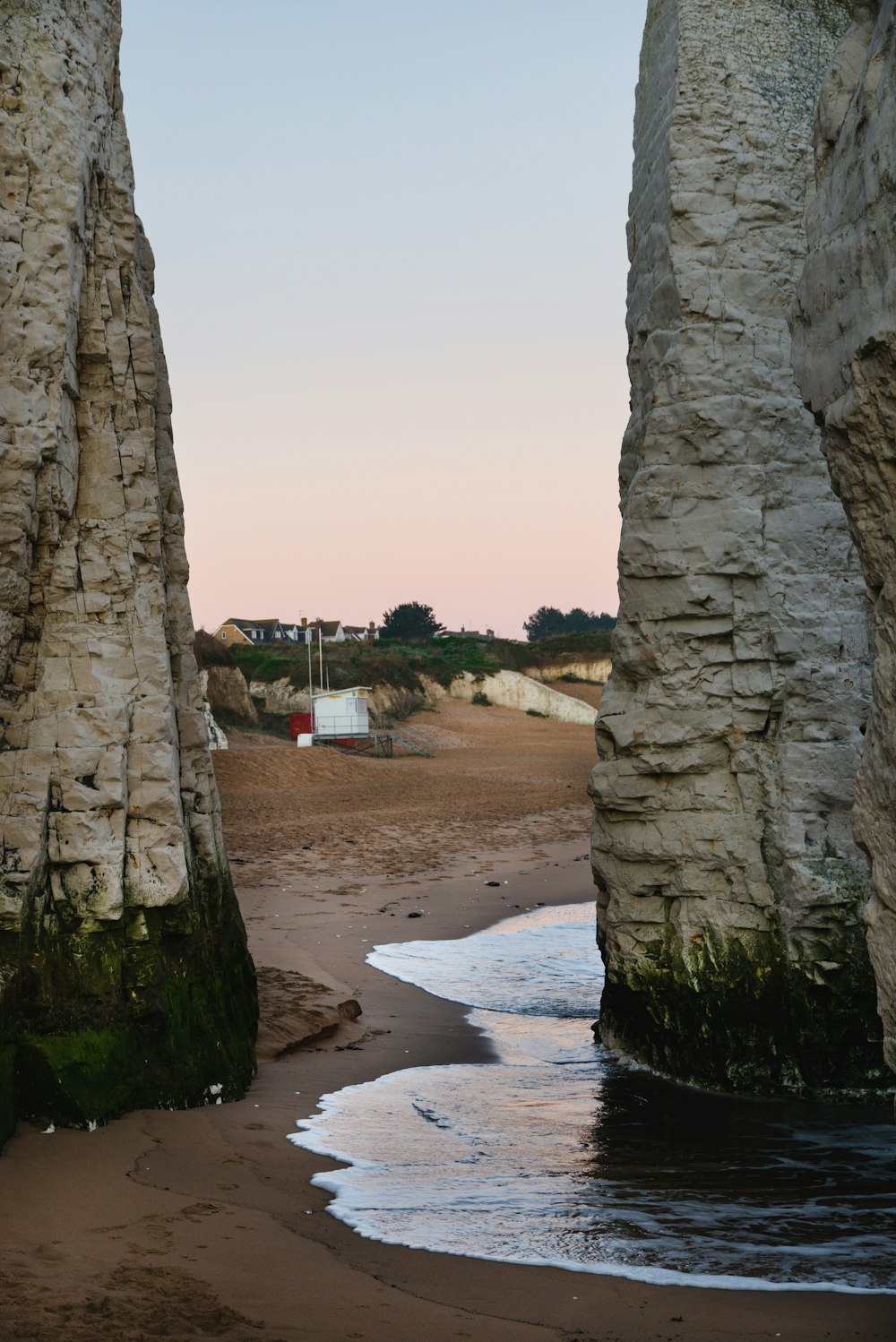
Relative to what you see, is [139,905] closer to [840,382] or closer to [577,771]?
[840,382]

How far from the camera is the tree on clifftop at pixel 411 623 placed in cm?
6888

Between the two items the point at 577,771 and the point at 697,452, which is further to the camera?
the point at 577,771

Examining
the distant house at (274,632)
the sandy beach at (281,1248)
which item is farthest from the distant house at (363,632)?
the sandy beach at (281,1248)

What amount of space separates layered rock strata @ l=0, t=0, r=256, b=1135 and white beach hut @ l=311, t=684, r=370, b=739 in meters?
24.5

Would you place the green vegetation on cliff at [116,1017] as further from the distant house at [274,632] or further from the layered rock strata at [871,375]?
the distant house at [274,632]

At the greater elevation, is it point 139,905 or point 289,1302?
point 139,905

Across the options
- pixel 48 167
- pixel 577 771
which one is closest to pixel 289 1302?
pixel 48 167

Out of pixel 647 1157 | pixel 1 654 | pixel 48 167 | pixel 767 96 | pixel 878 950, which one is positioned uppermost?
pixel 767 96

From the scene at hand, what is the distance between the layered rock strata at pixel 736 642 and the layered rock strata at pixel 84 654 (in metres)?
2.82

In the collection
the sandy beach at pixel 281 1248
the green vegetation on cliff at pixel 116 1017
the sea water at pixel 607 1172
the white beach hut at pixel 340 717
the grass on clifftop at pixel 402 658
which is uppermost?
the grass on clifftop at pixel 402 658

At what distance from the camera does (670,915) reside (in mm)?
8086

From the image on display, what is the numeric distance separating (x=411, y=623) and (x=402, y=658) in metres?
24.3

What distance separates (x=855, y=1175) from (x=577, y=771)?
2089 centimetres

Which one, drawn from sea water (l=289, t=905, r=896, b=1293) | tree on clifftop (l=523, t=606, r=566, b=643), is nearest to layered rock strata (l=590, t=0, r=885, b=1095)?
sea water (l=289, t=905, r=896, b=1293)
